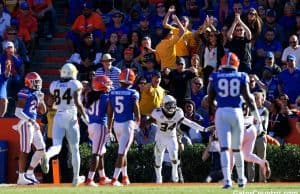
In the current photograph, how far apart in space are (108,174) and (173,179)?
1986mm

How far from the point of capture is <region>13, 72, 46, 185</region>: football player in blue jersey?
67.1ft

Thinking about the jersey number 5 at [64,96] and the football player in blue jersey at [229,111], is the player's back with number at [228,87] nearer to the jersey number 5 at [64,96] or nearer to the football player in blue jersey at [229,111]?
the football player in blue jersey at [229,111]

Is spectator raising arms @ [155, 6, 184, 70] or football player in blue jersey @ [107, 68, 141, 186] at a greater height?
spectator raising arms @ [155, 6, 184, 70]

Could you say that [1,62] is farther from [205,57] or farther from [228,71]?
[228,71]

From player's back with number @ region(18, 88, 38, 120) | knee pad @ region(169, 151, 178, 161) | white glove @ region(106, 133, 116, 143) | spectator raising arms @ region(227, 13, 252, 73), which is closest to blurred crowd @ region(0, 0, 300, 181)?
spectator raising arms @ region(227, 13, 252, 73)

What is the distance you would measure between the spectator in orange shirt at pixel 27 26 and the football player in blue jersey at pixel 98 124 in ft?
20.5

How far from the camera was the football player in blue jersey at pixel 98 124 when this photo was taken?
19.8 metres

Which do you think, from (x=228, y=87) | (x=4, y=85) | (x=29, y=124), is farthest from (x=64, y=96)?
(x=4, y=85)

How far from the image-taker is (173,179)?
70.1 feet

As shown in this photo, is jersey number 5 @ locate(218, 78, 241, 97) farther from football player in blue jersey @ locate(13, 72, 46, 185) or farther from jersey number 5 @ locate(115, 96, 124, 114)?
football player in blue jersey @ locate(13, 72, 46, 185)

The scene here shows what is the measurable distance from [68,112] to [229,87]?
313 cm

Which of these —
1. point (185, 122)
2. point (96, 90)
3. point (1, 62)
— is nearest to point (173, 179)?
point (185, 122)

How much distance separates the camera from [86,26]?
84.4 ft

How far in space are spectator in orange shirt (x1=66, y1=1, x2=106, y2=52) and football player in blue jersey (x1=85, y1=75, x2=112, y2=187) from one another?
5.50 meters
